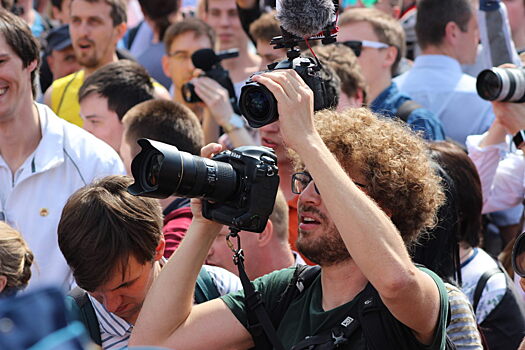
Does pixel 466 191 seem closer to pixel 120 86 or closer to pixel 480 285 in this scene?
pixel 480 285

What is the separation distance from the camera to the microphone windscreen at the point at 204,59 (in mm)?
5328

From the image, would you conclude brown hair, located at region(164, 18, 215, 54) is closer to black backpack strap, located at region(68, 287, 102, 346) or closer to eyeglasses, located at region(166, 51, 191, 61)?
eyeglasses, located at region(166, 51, 191, 61)

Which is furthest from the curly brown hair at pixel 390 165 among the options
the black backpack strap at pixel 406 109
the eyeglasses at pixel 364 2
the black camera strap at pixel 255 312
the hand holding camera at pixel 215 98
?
the eyeglasses at pixel 364 2

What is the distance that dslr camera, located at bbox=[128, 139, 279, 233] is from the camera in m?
2.46

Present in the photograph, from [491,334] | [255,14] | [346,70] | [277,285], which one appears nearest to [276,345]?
[277,285]

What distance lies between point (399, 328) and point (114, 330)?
3.44ft

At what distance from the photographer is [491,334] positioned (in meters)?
3.54

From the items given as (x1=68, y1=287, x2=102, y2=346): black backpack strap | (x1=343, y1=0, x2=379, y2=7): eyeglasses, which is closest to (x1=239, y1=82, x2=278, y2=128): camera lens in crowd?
(x1=68, y1=287, x2=102, y2=346): black backpack strap

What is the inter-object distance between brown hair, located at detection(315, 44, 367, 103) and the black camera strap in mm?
2106

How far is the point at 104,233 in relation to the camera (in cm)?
289

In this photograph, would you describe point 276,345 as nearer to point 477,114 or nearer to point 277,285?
point 277,285

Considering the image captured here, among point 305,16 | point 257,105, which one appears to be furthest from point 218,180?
point 305,16

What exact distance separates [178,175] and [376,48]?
3.42m

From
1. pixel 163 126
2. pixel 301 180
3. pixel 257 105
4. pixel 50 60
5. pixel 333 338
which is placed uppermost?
pixel 257 105
